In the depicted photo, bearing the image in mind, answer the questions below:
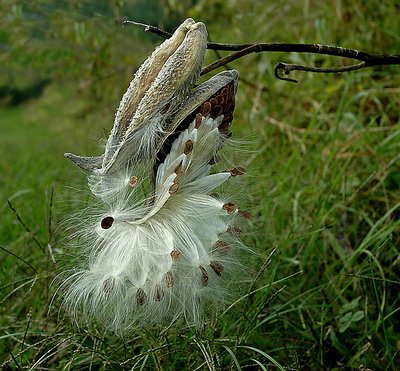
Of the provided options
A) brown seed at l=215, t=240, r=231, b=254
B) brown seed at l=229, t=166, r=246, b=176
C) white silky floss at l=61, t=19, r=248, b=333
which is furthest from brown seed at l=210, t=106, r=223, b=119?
brown seed at l=215, t=240, r=231, b=254

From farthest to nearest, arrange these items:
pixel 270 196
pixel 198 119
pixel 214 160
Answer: pixel 270 196, pixel 214 160, pixel 198 119

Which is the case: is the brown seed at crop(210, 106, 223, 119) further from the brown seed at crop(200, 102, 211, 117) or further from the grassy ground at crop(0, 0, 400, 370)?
the grassy ground at crop(0, 0, 400, 370)

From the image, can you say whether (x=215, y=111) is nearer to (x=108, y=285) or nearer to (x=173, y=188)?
(x=173, y=188)

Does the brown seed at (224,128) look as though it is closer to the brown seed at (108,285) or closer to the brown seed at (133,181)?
the brown seed at (133,181)

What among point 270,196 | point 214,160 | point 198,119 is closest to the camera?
point 198,119

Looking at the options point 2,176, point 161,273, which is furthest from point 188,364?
point 2,176

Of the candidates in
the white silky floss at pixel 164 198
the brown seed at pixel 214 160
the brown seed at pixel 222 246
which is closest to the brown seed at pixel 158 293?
the white silky floss at pixel 164 198

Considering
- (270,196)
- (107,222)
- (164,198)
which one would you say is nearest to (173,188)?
(164,198)
